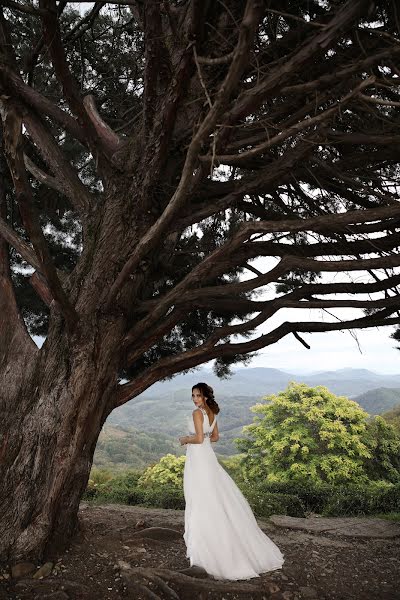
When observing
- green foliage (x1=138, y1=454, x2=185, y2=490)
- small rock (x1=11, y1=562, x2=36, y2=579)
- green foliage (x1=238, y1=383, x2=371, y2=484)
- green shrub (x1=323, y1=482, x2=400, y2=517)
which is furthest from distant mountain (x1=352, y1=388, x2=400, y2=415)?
small rock (x1=11, y1=562, x2=36, y2=579)

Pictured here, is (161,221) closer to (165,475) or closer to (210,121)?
(210,121)

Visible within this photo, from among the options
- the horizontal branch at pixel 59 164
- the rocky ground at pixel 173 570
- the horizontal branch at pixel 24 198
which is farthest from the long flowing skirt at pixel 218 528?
the horizontal branch at pixel 59 164

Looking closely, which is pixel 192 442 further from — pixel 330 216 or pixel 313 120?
pixel 313 120

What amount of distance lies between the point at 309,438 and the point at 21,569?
35.4 feet

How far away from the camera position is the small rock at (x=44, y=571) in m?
3.02

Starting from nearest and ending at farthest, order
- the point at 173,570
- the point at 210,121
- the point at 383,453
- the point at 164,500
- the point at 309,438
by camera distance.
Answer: the point at 210,121
the point at 173,570
the point at 164,500
the point at 383,453
the point at 309,438

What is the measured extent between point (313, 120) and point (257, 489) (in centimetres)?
754

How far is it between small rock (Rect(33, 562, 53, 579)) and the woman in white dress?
1.03 metres

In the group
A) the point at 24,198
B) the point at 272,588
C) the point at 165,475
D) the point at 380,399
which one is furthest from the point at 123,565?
the point at 380,399

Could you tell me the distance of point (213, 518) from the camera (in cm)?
356

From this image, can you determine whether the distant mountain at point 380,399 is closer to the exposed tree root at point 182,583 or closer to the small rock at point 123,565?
the exposed tree root at point 182,583

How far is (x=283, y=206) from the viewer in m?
4.36

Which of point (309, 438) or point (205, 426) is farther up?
point (205, 426)

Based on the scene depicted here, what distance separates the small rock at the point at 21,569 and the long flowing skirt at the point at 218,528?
116cm
